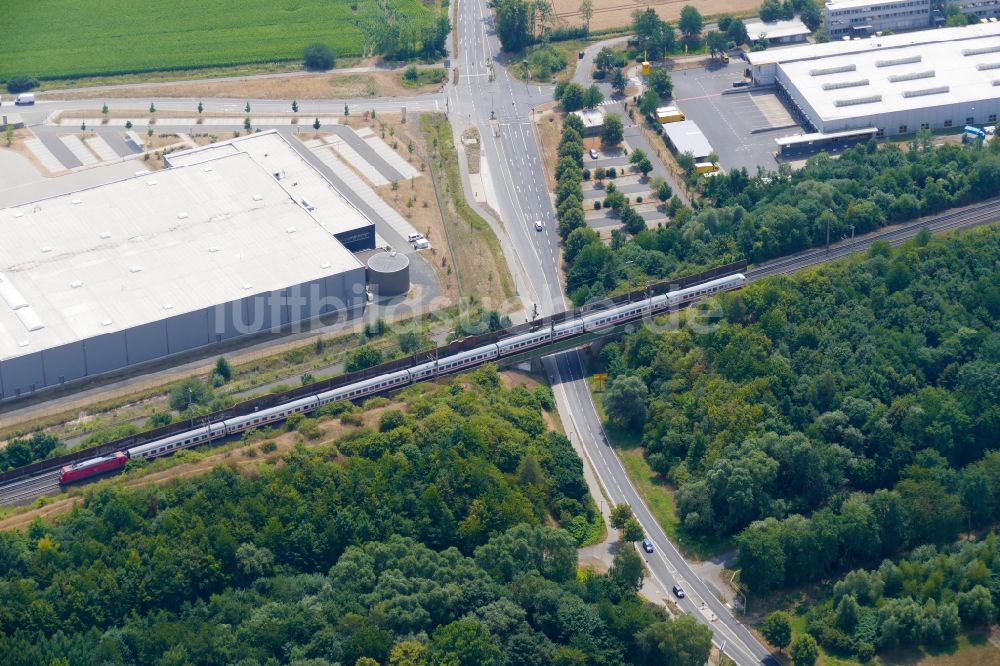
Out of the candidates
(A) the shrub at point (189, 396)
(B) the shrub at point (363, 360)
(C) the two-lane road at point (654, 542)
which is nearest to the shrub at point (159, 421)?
(A) the shrub at point (189, 396)

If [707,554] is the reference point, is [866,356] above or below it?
above

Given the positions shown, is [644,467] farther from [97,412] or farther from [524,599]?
[97,412]

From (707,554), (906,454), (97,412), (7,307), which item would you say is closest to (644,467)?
(707,554)

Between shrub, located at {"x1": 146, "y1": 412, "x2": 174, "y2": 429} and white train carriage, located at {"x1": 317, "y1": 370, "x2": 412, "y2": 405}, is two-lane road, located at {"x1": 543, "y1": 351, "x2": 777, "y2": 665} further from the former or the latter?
shrub, located at {"x1": 146, "y1": 412, "x2": 174, "y2": 429}

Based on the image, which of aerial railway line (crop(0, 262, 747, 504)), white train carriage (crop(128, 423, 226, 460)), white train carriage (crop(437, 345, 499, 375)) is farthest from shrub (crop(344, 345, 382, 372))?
white train carriage (crop(128, 423, 226, 460))

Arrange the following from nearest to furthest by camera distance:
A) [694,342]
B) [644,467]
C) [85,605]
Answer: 1. [85,605]
2. [644,467]
3. [694,342]

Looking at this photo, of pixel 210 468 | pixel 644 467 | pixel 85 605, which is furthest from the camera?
pixel 644 467
